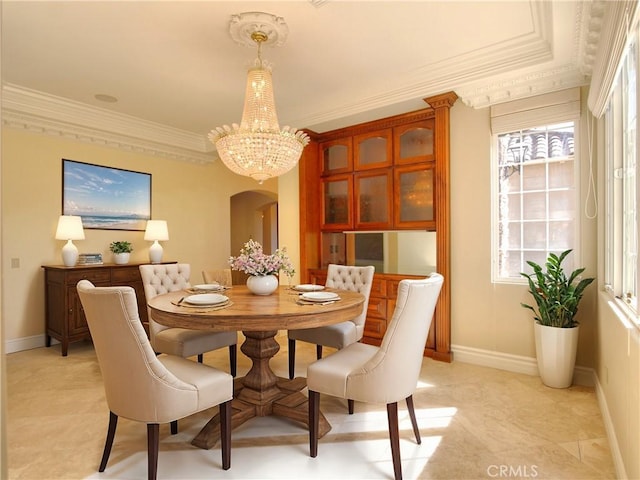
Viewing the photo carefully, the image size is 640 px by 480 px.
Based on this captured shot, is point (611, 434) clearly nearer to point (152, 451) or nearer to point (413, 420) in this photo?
point (413, 420)

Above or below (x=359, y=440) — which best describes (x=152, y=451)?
above

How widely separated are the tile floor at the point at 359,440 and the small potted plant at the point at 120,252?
1.81 meters

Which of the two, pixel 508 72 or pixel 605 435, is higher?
pixel 508 72

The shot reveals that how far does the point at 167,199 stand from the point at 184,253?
0.85 m

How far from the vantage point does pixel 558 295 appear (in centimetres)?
310

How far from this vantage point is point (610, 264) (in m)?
Result: 2.74

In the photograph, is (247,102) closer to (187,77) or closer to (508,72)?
(187,77)

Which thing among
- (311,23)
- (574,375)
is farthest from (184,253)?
(574,375)

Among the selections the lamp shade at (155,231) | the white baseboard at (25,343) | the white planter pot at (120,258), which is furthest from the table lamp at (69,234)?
the white baseboard at (25,343)

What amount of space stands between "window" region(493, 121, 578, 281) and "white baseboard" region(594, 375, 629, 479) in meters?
1.09

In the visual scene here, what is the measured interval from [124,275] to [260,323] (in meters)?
3.21

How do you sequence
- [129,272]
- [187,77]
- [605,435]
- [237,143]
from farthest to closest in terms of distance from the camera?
[129,272]
[187,77]
[237,143]
[605,435]

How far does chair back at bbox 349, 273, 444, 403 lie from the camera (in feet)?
6.63

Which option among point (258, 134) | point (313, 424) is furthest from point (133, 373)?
point (258, 134)
